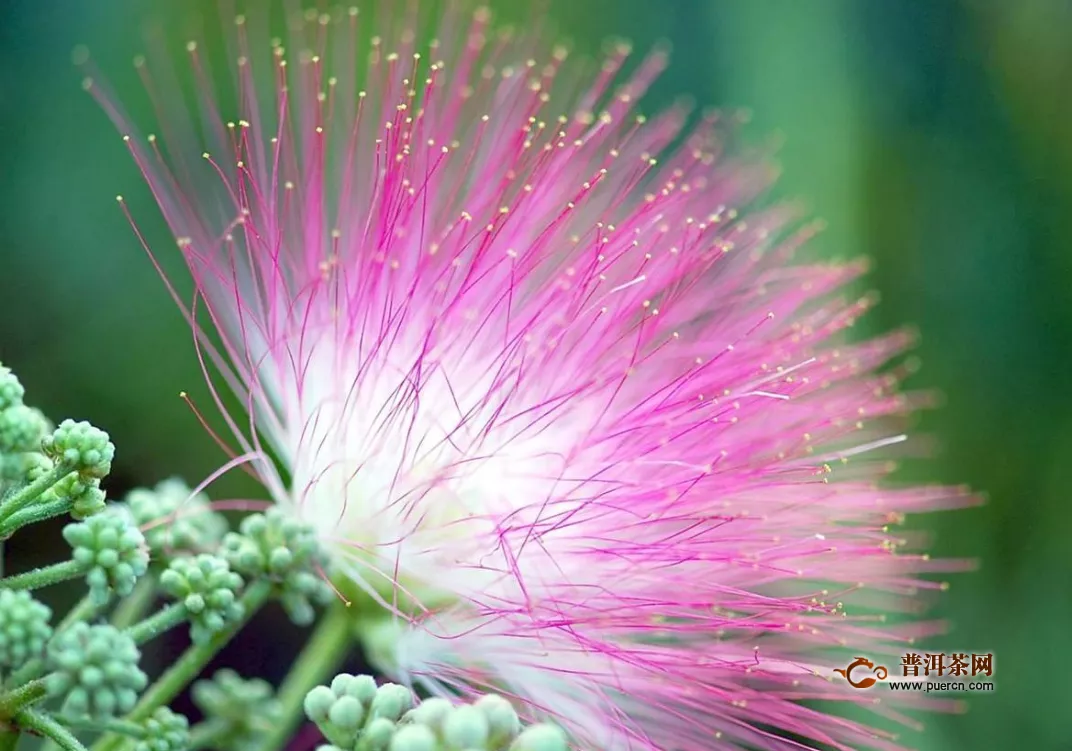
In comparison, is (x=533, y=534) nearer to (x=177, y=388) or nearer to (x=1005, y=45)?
(x=177, y=388)

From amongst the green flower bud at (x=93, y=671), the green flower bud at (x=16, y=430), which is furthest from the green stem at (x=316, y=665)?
the green flower bud at (x=16, y=430)

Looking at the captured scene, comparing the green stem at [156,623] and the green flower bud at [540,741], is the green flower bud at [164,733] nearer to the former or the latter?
the green stem at [156,623]

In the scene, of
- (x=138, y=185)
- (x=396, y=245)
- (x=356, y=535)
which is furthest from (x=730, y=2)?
(x=356, y=535)

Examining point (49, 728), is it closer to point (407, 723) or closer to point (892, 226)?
point (407, 723)
